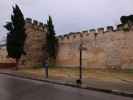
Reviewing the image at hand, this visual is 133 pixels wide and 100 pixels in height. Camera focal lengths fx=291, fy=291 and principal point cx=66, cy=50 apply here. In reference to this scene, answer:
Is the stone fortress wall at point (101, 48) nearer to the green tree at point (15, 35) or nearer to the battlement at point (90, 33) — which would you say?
the battlement at point (90, 33)

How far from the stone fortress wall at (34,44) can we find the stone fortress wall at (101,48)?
2696mm

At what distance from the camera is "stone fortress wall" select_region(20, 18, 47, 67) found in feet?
104

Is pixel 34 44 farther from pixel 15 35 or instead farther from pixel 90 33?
pixel 90 33

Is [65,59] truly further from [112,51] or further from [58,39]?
[112,51]

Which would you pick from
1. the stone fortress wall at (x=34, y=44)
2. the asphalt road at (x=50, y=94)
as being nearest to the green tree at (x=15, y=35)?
the stone fortress wall at (x=34, y=44)

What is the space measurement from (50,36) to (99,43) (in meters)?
6.62

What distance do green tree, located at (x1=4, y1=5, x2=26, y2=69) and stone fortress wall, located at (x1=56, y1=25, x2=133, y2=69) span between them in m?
4.79

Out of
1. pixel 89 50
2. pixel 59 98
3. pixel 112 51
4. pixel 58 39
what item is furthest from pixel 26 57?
pixel 59 98

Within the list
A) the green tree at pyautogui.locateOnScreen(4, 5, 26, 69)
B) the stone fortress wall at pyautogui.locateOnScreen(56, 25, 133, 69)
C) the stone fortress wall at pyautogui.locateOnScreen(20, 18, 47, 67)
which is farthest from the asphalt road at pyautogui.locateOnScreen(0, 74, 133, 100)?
the stone fortress wall at pyautogui.locateOnScreen(20, 18, 47, 67)

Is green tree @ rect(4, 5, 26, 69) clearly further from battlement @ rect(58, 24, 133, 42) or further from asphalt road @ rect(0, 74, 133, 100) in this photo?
asphalt road @ rect(0, 74, 133, 100)

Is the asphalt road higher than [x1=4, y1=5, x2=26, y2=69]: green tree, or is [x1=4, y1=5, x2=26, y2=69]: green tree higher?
[x1=4, y1=5, x2=26, y2=69]: green tree

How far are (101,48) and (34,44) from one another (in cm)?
859

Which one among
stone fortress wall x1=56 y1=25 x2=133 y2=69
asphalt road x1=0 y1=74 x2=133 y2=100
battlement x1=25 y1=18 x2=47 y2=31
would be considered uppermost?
battlement x1=25 y1=18 x2=47 y2=31

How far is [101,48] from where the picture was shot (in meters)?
27.1
